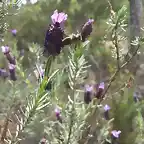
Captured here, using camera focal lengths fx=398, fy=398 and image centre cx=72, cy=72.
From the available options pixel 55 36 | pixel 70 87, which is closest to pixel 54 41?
pixel 55 36

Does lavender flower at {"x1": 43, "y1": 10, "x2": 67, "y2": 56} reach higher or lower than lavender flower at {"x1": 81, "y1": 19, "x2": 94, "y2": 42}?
lower

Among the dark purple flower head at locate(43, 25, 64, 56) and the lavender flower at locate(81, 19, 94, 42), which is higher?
the lavender flower at locate(81, 19, 94, 42)

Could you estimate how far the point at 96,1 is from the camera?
575cm

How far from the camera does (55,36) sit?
802mm

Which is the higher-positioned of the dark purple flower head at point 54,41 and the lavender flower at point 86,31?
the lavender flower at point 86,31

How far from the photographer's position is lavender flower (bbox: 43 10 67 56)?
2.62 feet

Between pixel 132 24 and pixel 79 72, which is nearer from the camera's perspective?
pixel 79 72

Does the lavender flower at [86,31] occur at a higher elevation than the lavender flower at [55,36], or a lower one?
higher

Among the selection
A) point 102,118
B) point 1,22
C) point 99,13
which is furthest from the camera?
point 99,13

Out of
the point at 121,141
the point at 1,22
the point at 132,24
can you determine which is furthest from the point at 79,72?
the point at 132,24

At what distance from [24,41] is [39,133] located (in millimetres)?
3644

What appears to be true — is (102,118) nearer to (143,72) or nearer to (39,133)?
(39,133)

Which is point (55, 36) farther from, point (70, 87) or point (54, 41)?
point (70, 87)

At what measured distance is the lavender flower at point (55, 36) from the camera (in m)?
0.80
